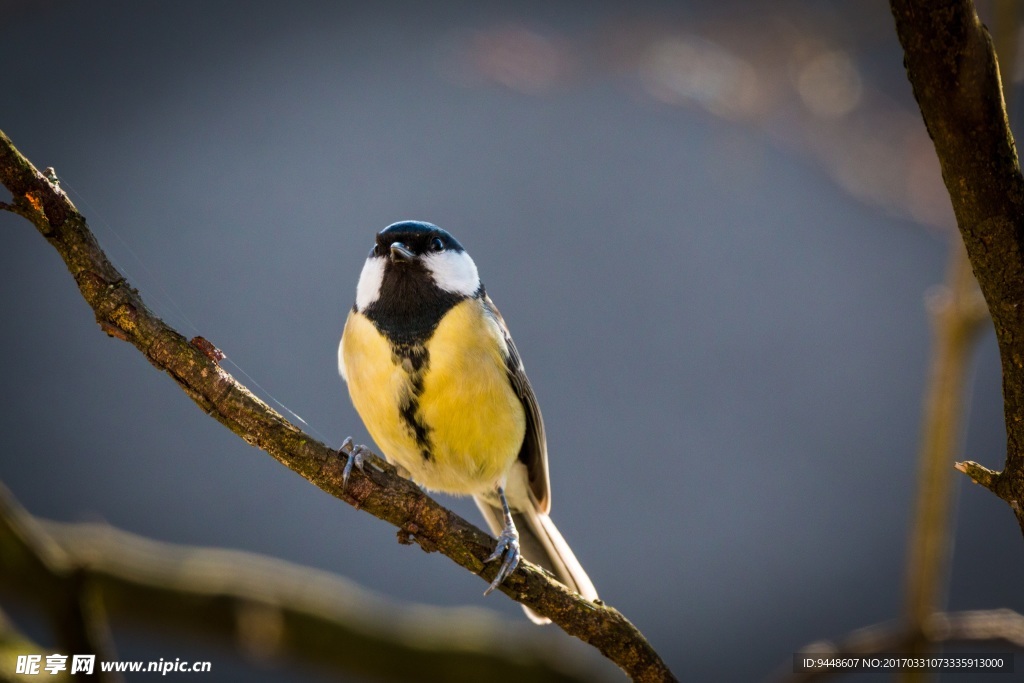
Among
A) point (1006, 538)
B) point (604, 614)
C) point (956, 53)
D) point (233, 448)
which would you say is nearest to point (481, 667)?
point (604, 614)

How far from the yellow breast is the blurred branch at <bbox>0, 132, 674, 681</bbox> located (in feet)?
0.91

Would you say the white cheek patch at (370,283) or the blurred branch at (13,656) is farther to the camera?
the white cheek patch at (370,283)

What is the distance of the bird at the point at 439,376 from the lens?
179 cm

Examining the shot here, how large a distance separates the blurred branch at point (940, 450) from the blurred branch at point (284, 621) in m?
0.82

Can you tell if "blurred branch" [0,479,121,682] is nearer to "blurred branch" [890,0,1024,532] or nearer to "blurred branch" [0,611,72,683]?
"blurred branch" [0,611,72,683]

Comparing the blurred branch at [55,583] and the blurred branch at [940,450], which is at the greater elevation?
the blurred branch at [940,450]

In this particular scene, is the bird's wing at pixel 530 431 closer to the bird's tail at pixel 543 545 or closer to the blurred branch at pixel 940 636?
the bird's tail at pixel 543 545

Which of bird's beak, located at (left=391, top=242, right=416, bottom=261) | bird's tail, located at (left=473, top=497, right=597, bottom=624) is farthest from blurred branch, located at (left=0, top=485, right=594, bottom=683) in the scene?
bird's beak, located at (left=391, top=242, right=416, bottom=261)

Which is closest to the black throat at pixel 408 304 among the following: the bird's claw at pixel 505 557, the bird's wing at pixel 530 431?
the bird's wing at pixel 530 431

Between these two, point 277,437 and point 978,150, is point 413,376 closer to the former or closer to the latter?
point 277,437

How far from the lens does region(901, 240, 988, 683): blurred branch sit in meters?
1.73

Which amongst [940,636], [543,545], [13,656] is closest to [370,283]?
[543,545]

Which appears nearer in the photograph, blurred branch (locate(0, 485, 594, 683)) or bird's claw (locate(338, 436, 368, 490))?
bird's claw (locate(338, 436, 368, 490))

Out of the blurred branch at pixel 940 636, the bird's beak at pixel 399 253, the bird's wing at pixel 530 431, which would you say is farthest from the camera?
the bird's wing at pixel 530 431
